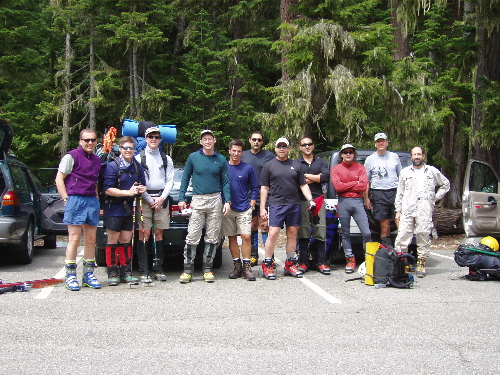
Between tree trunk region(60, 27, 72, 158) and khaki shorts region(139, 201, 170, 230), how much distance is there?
16557 mm

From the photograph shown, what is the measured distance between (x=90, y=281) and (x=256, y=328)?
9.75ft

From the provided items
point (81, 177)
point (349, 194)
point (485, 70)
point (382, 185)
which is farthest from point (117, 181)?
point (485, 70)

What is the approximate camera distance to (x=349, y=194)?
891 centimetres

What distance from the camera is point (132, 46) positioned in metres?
23.0

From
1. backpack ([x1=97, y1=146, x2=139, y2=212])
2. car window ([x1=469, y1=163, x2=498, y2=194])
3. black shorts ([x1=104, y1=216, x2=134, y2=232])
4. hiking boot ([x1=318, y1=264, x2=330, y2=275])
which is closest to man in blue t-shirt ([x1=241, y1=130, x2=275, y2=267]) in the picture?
hiking boot ([x1=318, y1=264, x2=330, y2=275])

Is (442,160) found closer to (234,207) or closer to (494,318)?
(234,207)

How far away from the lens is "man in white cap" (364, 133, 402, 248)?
926 centimetres

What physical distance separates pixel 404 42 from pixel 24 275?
15.3 meters

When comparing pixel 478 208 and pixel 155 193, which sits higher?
pixel 155 193

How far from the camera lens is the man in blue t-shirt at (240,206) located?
8.36 meters

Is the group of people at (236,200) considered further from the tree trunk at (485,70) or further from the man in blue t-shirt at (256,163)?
the tree trunk at (485,70)

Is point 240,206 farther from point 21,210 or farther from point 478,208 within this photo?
point 478,208

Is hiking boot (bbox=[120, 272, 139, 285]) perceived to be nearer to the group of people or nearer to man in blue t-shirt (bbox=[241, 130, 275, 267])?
the group of people

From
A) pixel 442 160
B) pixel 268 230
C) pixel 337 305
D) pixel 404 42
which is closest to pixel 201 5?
pixel 404 42
